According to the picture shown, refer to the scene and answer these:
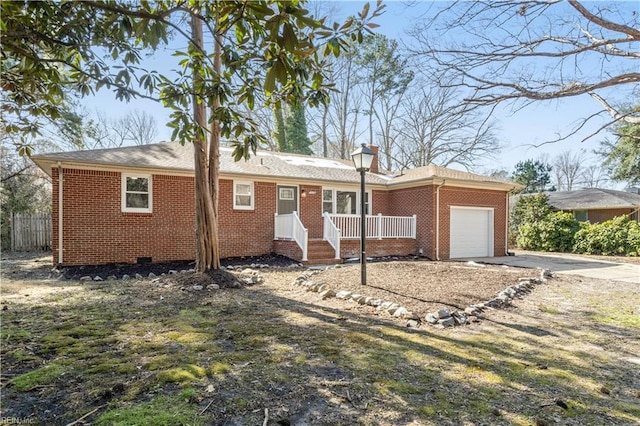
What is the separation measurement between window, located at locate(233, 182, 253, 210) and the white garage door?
7.48 meters

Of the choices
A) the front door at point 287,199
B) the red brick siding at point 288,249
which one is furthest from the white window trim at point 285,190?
the red brick siding at point 288,249

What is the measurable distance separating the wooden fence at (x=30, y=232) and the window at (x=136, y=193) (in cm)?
752

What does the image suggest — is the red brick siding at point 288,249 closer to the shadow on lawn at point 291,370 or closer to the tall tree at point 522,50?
the shadow on lawn at point 291,370

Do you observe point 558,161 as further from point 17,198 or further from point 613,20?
point 17,198

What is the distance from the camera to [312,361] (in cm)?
335

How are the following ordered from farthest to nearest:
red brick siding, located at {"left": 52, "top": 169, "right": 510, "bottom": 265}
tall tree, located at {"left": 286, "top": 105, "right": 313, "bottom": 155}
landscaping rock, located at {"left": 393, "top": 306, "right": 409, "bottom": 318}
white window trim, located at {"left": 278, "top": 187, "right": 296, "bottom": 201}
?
1. tall tree, located at {"left": 286, "top": 105, "right": 313, "bottom": 155}
2. white window trim, located at {"left": 278, "top": 187, "right": 296, "bottom": 201}
3. red brick siding, located at {"left": 52, "top": 169, "right": 510, "bottom": 265}
4. landscaping rock, located at {"left": 393, "top": 306, "right": 409, "bottom": 318}

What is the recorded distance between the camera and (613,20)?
512cm

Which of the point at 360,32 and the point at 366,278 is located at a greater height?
the point at 360,32

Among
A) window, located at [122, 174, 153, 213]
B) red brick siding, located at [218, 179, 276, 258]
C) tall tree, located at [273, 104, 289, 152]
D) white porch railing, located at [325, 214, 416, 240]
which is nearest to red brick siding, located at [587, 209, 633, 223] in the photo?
white porch railing, located at [325, 214, 416, 240]

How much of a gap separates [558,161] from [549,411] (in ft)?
166

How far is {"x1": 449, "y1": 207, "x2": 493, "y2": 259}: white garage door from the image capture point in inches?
535

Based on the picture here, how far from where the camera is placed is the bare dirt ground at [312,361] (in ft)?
8.06

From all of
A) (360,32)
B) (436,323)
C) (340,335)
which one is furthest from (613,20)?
(340,335)

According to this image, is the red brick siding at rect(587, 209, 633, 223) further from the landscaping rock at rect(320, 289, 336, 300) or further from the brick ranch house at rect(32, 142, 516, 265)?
the landscaping rock at rect(320, 289, 336, 300)
